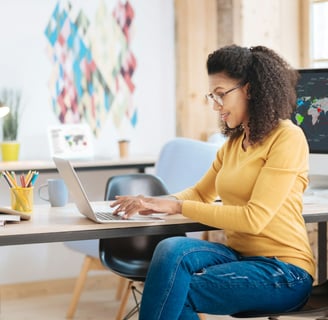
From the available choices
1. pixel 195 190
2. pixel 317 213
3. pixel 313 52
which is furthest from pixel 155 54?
pixel 317 213

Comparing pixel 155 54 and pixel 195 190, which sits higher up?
pixel 155 54

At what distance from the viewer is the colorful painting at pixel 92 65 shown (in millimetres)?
4629

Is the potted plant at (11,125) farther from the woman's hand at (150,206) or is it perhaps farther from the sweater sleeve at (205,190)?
the woman's hand at (150,206)

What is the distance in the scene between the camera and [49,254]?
183 inches

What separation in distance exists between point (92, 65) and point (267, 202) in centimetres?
253

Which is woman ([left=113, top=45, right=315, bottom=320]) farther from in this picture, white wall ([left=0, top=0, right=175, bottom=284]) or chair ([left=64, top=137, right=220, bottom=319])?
white wall ([left=0, top=0, right=175, bottom=284])

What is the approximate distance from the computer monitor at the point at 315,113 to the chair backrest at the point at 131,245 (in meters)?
0.71

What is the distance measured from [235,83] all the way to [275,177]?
348mm

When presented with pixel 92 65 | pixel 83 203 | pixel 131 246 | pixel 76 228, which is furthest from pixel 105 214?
pixel 92 65

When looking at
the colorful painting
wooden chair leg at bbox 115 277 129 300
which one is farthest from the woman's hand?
the colorful painting

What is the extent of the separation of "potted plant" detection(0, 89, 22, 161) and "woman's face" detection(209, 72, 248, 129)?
206 cm

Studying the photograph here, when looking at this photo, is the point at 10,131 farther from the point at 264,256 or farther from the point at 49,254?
the point at 264,256

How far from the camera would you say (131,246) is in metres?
3.40

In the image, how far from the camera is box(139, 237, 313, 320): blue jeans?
7.67ft
